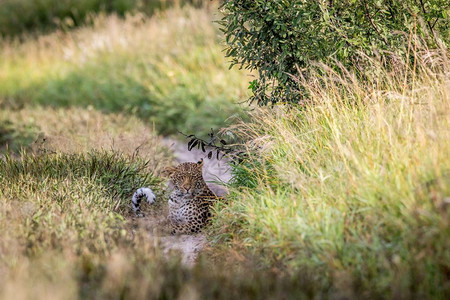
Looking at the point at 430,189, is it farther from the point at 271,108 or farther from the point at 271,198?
the point at 271,108

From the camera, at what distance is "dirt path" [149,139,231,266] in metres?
5.45

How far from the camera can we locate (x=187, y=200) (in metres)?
6.57

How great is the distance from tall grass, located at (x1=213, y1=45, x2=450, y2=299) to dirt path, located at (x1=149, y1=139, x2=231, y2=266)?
0.30 m

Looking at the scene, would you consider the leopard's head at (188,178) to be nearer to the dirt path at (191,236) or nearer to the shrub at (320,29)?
the dirt path at (191,236)

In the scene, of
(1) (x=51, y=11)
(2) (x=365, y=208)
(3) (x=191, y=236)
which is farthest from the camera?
(1) (x=51, y=11)

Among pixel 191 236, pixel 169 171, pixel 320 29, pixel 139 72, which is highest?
pixel 320 29

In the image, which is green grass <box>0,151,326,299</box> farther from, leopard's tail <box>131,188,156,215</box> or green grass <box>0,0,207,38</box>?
green grass <box>0,0,207,38</box>

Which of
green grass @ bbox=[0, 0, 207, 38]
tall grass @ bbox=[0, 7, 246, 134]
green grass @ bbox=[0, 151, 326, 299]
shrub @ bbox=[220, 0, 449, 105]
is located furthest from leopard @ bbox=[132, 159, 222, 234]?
green grass @ bbox=[0, 0, 207, 38]

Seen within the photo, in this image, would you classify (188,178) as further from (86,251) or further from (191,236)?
(86,251)

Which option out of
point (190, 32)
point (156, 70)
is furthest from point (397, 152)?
point (190, 32)

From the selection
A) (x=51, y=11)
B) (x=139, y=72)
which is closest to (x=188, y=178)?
(x=139, y=72)

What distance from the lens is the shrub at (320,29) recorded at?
6758 millimetres

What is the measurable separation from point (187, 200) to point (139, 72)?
6.80 m

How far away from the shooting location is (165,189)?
25.0 feet
